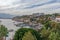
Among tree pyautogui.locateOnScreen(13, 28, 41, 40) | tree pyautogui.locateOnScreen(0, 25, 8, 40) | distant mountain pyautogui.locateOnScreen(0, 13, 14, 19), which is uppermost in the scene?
distant mountain pyautogui.locateOnScreen(0, 13, 14, 19)

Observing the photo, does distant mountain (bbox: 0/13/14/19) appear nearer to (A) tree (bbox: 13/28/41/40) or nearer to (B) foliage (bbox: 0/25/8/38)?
(B) foliage (bbox: 0/25/8/38)

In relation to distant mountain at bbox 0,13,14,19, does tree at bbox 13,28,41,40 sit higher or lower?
lower

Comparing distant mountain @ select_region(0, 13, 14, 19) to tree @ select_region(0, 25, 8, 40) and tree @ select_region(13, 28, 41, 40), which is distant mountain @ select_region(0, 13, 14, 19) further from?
tree @ select_region(13, 28, 41, 40)

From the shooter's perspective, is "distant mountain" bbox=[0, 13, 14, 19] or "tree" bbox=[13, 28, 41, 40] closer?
"distant mountain" bbox=[0, 13, 14, 19]

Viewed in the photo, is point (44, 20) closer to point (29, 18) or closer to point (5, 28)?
point (29, 18)

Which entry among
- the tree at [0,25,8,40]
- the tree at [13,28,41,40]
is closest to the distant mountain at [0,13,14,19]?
the tree at [0,25,8,40]

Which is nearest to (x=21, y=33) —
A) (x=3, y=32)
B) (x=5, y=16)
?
(x=3, y=32)

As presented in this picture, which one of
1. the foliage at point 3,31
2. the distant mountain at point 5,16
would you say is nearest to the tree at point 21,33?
the foliage at point 3,31

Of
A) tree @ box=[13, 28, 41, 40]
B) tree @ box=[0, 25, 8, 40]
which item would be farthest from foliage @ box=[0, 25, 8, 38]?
tree @ box=[13, 28, 41, 40]

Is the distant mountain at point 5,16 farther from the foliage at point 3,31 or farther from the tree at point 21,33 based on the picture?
the tree at point 21,33

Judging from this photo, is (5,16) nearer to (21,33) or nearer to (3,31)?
(3,31)

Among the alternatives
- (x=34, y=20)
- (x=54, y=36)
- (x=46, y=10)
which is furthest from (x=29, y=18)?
(x=54, y=36)
